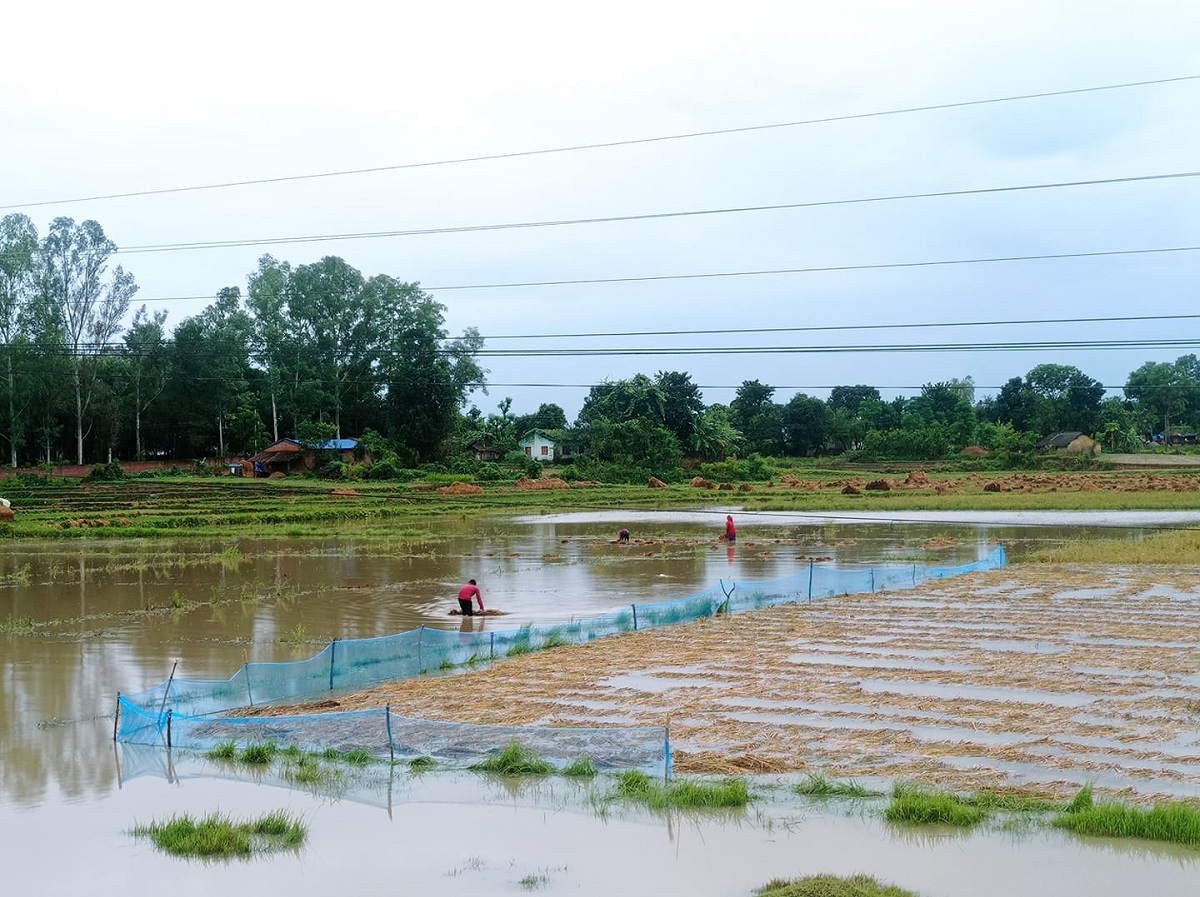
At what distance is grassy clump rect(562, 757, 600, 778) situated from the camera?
10.7 meters

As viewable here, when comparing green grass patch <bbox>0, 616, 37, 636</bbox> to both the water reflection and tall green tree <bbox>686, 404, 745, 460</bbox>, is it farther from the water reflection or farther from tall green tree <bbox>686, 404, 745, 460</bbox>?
tall green tree <bbox>686, 404, 745, 460</bbox>

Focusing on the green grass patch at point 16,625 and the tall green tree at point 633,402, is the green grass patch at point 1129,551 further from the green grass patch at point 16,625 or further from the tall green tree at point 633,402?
the tall green tree at point 633,402

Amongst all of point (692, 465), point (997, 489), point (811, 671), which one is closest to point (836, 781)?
point (811, 671)

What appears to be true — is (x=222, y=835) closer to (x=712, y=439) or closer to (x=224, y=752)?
(x=224, y=752)

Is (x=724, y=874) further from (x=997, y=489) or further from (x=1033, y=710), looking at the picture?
(x=997, y=489)

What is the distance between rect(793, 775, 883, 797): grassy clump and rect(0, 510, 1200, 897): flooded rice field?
207 mm

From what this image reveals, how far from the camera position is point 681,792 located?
32.3 ft

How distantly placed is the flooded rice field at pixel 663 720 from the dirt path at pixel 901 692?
0.18ft

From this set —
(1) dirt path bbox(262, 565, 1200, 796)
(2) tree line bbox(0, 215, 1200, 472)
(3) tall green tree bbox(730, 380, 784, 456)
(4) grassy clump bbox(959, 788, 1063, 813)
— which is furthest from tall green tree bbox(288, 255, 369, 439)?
(4) grassy clump bbox(959, 788, 1063, 813)

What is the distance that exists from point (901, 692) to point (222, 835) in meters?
8.53

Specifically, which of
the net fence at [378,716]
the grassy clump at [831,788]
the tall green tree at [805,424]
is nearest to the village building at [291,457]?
the tall green tree at [805,424]

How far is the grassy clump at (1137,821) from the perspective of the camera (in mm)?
8430

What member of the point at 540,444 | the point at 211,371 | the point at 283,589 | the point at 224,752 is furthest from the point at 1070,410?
the point at 224,752

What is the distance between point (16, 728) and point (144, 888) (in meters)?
6.02
